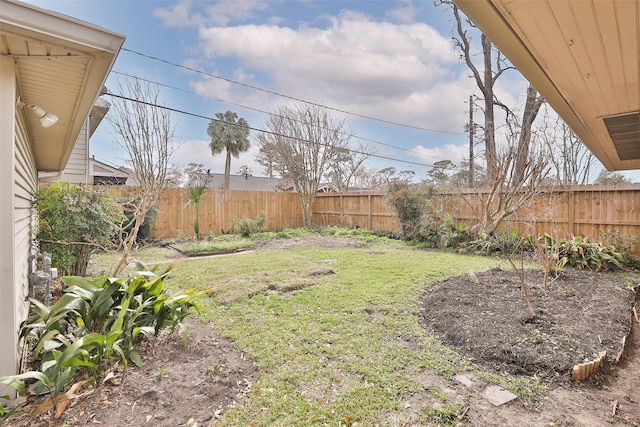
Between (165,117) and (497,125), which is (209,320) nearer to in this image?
(165,117)

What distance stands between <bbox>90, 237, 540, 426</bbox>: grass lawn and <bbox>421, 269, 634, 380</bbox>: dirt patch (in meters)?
0.21

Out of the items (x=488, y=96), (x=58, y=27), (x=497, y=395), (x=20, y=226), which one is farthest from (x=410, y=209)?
(x=58, y=27)

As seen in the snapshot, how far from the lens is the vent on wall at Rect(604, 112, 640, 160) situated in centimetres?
310

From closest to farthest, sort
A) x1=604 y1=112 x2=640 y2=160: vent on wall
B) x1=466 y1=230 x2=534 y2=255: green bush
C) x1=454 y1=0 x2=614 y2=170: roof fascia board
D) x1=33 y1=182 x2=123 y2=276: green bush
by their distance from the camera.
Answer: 1. x1=454 y1=0 x2=614 y2=170: roof fascia board
2. x1=604 y1=112 x2=640 y2=160: vent on wall
3. x1=33 y1=182 x2=123 y2=276: green bush
4. x1=466 y1=230 x2=534 y2=255: green bush

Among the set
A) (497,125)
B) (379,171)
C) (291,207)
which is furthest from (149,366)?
(379,171)

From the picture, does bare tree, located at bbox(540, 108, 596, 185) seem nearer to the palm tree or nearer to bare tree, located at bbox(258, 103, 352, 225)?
bare tree, located at bbox(258, 103, 352, 225)

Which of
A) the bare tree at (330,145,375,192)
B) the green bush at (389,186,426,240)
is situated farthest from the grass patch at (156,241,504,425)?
the bare tree at (330,145,375,192)

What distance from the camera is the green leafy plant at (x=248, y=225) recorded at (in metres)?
10.7

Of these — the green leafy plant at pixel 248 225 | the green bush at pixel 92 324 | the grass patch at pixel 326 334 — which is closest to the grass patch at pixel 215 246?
the green leafy plant at pixel 248 225

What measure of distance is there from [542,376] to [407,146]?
17414 millimetres

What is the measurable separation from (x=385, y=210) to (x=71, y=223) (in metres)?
9.08

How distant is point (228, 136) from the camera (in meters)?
23.2

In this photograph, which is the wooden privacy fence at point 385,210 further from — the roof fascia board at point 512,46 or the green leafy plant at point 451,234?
the roof fascia board at point 512,46

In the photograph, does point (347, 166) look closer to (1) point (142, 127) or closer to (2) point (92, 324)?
(1) point (142, 127)
